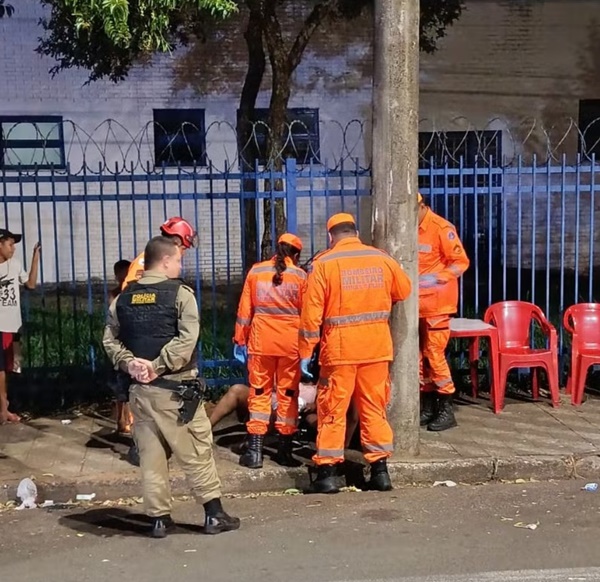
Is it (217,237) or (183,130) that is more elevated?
(183,130)

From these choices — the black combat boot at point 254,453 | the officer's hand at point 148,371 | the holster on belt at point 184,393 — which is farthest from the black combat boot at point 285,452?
the officer's hand at point 148,371

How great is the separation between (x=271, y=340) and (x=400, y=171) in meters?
1.43

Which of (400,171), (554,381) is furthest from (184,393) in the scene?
(554,381)

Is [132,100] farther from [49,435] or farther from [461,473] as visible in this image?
[461,473]

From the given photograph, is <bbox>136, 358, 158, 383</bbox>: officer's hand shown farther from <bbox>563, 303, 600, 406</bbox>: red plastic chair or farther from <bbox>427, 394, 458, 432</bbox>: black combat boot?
<bbox>563, 303, 600, 406</bbox>: red plastic chair

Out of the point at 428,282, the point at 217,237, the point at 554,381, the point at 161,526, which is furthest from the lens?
the point at 217,237

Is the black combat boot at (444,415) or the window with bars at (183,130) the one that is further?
the window with bars at (183,130)

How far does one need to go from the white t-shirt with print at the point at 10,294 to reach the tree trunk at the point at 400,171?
2.97 m

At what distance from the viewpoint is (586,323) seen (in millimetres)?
7641

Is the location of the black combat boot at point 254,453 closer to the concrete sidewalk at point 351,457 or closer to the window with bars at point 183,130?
the concrete sidewalk at point 351,457

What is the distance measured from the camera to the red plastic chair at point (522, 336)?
7242 millimetres

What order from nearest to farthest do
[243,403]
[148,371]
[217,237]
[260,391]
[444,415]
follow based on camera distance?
1. [148,371]
2. [260,391]
3. [243,403]
4. [444,415]
5. [217,237]

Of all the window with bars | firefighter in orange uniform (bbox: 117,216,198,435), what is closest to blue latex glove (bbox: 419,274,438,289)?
firefighter in orange uniform (bbox: 117,216,198,435)

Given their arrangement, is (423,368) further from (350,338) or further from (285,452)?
(350,338)
